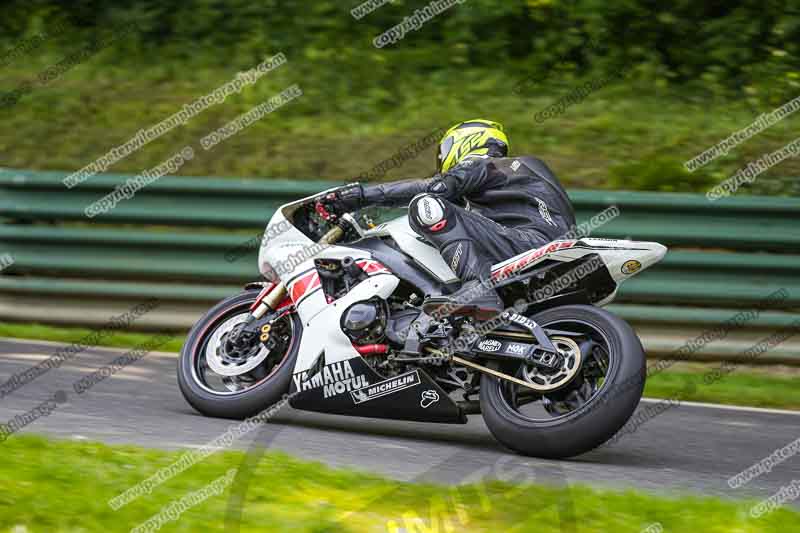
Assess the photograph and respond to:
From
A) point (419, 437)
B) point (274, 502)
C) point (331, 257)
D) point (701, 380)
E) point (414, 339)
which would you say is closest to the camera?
point (274, 502)

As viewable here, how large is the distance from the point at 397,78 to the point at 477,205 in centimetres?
664

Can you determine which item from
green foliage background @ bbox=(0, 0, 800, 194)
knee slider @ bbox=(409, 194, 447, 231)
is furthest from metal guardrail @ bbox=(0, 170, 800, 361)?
knee slider @ bbox=(409, 194, 447, 231)

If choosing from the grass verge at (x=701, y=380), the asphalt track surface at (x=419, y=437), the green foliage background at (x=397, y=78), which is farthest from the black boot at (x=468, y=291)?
the green foliage background at (x=397, y=78)

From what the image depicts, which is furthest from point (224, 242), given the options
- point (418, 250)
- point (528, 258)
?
point (528, 258)

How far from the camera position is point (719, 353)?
338 inches

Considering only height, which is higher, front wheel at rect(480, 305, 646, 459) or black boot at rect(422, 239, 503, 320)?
black boot at rect(422, 239, 503, 320)

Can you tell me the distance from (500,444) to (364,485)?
154cm

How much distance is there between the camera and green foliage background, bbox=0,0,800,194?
36.3 feet

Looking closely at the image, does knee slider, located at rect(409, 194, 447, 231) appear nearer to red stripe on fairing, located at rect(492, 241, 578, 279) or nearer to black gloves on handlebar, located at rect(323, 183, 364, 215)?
red stripe on fairing, located at rect(492, 241, 578, 279)

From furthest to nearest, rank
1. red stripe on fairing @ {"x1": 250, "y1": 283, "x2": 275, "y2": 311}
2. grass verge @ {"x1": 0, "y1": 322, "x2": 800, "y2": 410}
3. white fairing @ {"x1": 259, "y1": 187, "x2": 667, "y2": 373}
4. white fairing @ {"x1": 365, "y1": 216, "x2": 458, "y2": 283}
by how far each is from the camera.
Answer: grass verge @ {"x1": 0, "y1": 322, "x2": 800, "y2": 410} < red stripe on fairing @ {"x1": 250, "y1": 283, "x2": 275, "y2": 311} < white fairing @ {"x1": 365, "y1": 216, "x2": 458, "y2": 283} < white fairing @ {"x1": 259, "y1": 187, "x2": 667, "y2": 373}

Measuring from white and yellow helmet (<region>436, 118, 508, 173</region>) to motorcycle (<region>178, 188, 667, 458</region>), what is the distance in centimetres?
43

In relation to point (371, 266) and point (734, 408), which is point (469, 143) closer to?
point (371, 266)

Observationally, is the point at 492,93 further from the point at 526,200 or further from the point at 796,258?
the point at 526,200

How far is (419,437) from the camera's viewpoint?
632 centimetres
